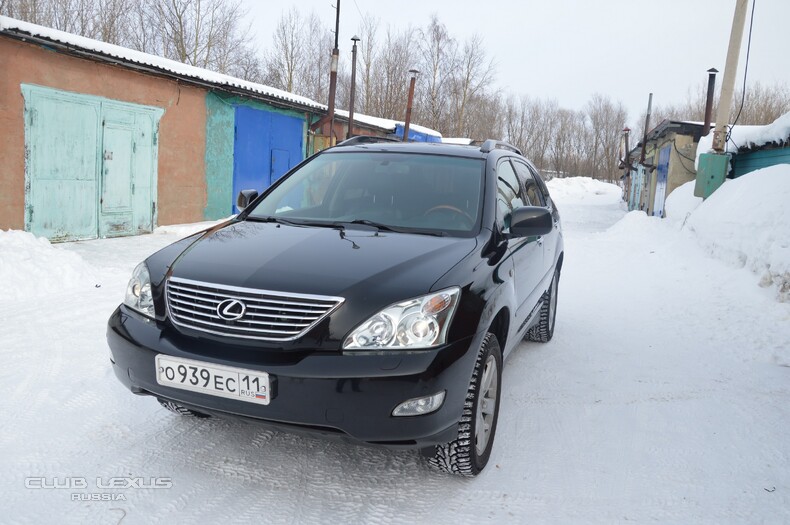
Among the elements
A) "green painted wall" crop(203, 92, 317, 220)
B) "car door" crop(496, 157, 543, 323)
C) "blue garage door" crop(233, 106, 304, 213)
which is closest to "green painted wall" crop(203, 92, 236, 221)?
"green painted wall" crop(203, 92, 317, 220)

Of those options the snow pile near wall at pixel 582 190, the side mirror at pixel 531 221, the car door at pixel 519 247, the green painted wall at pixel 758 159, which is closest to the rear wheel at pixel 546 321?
the car door at pixel 519 247

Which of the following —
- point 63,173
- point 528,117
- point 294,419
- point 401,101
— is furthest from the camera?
point 528,117

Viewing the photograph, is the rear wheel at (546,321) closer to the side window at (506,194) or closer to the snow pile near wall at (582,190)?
the side window at (506,194)

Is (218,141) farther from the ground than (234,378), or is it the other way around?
(218,141)

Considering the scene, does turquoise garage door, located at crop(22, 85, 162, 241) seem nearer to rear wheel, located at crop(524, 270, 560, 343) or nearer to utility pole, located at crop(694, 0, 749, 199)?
rear wheel, located at crop(524, 270, 560, 343)

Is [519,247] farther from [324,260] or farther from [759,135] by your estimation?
[759,135]

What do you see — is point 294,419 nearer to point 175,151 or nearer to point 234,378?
point 234,378

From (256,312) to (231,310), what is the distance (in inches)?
4.6

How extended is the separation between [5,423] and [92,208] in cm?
824

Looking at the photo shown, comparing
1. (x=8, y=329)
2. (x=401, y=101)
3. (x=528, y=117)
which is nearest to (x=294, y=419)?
(x=8, y=329)

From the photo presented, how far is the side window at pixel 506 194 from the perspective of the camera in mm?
3637

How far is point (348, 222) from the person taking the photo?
3.45m

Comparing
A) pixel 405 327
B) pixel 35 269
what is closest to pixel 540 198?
pixel 405 327

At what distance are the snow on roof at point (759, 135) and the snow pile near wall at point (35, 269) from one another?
10.8m
